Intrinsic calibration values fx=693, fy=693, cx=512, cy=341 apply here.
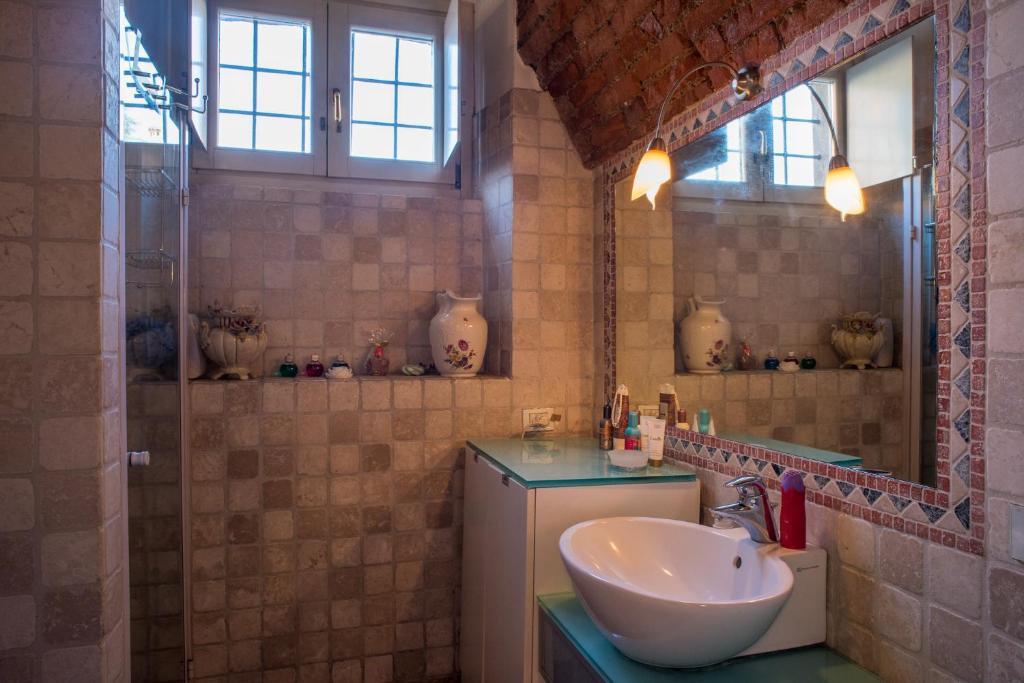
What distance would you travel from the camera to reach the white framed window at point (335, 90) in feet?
8.86

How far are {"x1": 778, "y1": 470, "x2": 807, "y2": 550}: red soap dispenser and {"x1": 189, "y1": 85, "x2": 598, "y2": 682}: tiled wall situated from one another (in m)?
1.19

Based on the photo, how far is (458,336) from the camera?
2.51m

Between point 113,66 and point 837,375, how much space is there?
63.7 inches

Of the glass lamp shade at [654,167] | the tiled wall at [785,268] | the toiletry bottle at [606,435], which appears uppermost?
the glass lamp shade at [654,167]

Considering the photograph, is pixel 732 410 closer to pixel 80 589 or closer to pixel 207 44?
pixel 80 589

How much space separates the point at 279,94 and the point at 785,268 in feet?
6.84

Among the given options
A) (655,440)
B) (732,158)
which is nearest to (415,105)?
(732,158)

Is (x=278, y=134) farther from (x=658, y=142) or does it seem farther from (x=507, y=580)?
(x=507, y=580)

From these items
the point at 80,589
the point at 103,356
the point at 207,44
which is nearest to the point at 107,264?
the point at 103,356

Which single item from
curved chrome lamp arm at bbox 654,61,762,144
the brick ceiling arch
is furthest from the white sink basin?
the brick ceiling arch

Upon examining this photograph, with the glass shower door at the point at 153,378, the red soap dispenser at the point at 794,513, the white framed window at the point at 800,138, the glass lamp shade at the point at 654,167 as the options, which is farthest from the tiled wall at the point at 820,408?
the glass shower door at the point at 153,378

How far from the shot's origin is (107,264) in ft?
4.33

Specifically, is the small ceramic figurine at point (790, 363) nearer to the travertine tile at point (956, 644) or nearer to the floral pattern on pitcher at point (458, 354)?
the travertine tile at point (956, 644)

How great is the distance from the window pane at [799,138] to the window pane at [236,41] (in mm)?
2108
